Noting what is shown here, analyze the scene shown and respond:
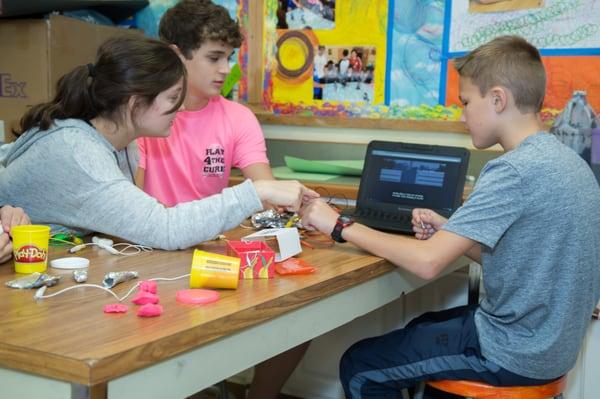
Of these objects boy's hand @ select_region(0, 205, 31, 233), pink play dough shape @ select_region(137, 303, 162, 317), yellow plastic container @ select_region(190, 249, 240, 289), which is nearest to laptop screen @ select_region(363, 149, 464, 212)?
yellow plastic container @ select_region(190, 249, 240, 289)

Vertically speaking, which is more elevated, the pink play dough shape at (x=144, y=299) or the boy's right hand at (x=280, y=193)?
the boy's right hand at (x=280, y=193)

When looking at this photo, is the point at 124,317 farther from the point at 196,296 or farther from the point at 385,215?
the point at 385,215

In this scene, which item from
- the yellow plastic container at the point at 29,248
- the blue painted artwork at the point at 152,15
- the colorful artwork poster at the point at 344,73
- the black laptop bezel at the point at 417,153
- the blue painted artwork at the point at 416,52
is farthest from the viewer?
the blue painted artwork at the point at 152,15

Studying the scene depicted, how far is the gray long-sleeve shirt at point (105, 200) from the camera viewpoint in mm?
1527

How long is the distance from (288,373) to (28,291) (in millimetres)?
1226

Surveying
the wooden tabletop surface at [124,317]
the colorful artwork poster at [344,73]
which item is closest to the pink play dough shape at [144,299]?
the wooden tabletop surface at [124,317]

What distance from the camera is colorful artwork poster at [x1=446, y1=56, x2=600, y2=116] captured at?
237 centimetres

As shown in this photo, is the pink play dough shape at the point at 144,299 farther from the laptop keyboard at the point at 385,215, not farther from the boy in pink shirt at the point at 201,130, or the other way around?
the boy in pink shirt at the point at 201,130

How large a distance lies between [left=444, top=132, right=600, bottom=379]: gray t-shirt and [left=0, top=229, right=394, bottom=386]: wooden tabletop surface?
267 millimetres

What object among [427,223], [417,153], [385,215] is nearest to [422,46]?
[417,153]

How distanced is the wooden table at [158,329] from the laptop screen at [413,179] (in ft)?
1.35

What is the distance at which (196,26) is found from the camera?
2.17 m

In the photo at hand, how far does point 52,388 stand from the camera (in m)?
0.92

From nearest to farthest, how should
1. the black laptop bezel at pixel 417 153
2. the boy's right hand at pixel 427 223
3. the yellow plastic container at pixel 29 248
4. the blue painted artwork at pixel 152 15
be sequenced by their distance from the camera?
1. the yellow plastic container at pixel 29 248
2. the boy's right hand at pixel 427 223
3. the black laptop bezel at pixel 417 153
4. the blue painted artwork at pixel 152 15
